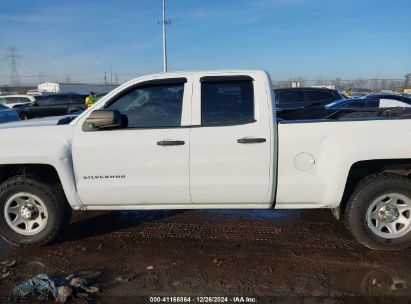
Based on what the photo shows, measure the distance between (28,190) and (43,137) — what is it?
2.09ft

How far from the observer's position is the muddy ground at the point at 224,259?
349 cm

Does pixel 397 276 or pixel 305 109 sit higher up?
pixel 305 109

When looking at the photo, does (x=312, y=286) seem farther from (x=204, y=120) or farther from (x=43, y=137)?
(x=43, y=137)

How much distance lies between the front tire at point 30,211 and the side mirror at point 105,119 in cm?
95

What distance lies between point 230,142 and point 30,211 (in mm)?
2380

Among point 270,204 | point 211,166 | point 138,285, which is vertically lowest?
point 138,285

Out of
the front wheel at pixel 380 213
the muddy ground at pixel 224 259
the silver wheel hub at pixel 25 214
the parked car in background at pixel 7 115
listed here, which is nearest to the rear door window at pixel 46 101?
the parked car in background at pixel 7 115

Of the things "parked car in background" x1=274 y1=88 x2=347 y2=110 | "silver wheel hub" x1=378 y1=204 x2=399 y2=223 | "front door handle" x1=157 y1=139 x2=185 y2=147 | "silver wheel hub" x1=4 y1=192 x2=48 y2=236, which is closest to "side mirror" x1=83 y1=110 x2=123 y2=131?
"front door handle" x1=157 y1=139 x2=185 y2=147

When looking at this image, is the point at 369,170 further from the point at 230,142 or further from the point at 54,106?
the point at 54,106

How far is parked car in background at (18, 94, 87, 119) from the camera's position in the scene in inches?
768

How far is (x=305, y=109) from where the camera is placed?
595 cm

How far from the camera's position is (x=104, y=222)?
5.33 metres

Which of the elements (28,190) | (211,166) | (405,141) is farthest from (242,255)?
(28,190)

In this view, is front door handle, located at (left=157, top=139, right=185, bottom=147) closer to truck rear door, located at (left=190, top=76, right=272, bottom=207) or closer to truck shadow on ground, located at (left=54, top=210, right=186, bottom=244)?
truck rear door, located at (left=190, top=76, right=272, bottom=207)
